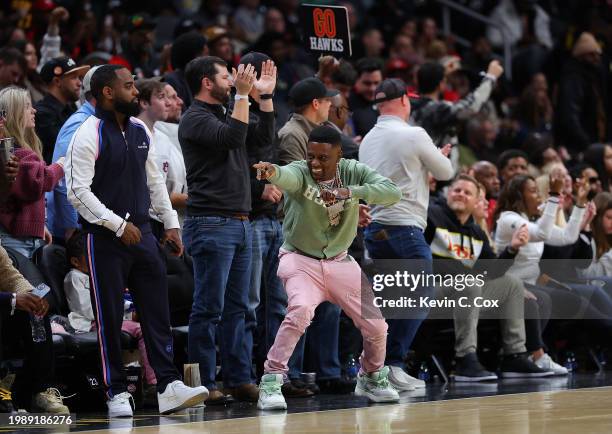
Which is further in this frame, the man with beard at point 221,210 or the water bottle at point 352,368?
the water bottle at point 352,368

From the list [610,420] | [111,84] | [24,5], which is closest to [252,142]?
[111,84]

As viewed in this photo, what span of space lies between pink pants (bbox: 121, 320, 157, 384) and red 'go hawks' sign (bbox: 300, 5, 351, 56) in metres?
3.04

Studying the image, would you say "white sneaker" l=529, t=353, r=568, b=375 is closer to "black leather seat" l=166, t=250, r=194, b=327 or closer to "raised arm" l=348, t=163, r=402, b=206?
"raised arm" l=348, t=163, r=402, b=206

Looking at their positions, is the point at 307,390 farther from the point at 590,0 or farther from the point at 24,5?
the point at 590,0

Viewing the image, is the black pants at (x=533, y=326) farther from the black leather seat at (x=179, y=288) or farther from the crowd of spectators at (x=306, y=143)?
the black leather seat at (x=179, y=288)

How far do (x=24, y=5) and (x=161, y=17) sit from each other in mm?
2026

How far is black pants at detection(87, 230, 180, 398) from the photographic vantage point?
8492mm

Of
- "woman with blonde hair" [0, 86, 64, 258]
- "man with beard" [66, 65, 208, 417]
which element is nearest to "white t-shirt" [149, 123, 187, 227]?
"woman with blonde hair" [0, 86, 64, 258]

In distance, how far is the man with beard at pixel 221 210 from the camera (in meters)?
8.98

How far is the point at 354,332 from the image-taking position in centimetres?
1086

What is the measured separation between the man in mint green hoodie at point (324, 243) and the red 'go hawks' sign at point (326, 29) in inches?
82.4

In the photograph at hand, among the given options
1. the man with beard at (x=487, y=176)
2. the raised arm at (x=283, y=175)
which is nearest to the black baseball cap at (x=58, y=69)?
the raised arm at (x=283, y=175)

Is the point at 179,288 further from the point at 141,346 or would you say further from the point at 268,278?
the point at 141,346

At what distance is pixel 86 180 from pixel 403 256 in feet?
9.03
